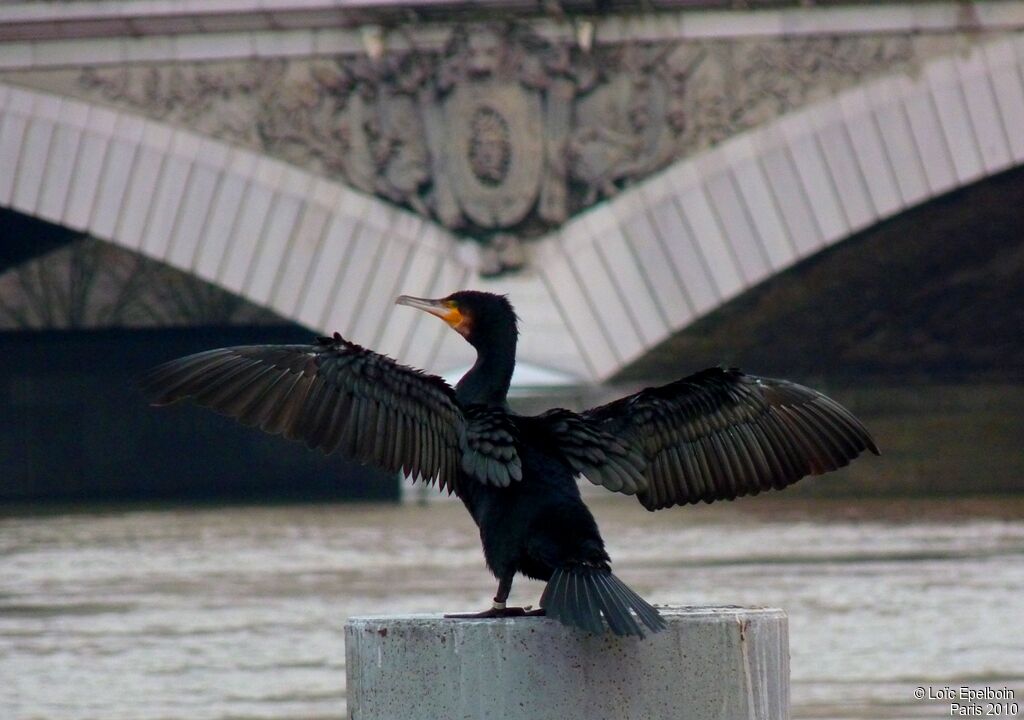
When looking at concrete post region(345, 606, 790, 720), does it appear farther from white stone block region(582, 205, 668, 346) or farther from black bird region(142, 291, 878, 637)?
white stone block region(582, 205, 668, 346)

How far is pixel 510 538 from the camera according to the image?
17.6 feet

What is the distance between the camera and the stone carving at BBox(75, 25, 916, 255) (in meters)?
20.3

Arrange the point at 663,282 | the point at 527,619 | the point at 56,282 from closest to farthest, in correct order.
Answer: the point at 527,619 → the point at 663,282 → the point at 56,282

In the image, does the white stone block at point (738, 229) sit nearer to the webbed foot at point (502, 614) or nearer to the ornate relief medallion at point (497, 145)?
the ornate relief medallion at point (497, 145)

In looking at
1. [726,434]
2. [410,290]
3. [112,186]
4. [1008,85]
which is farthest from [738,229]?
[726,434]

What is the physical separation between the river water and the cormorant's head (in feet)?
13.8

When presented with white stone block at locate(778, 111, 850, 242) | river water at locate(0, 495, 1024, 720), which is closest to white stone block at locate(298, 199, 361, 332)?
river water at locate(0, 495, 1024, 720)

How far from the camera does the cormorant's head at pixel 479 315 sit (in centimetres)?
568

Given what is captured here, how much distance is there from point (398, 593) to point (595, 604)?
9.77 m

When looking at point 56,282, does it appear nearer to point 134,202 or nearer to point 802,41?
point 134,202

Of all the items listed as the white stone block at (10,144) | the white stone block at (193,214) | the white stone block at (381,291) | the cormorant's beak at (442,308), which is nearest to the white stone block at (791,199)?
the white stone block at (381,291)

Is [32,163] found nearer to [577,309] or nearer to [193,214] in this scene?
[193,214]

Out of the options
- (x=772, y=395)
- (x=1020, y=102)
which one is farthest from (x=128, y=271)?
(x=772, y=395)

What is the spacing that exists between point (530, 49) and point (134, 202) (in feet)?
12.2
